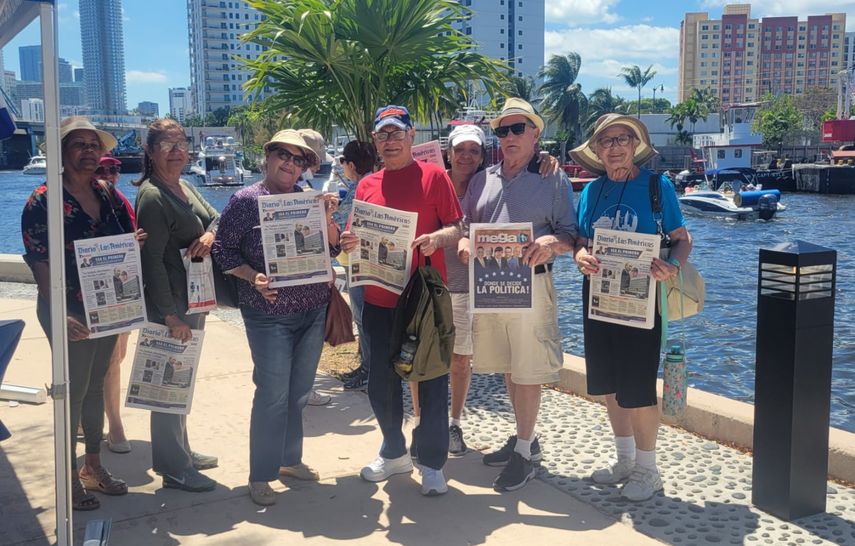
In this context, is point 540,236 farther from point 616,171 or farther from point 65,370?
point 65,370

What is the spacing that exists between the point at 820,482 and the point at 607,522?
110 centimetres

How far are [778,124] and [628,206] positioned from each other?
321ft

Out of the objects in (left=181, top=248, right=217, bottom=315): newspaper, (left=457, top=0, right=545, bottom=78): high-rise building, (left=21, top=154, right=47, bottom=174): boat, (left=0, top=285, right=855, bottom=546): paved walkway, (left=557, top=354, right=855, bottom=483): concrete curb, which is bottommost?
(left=0, top=285, right=855, bottom=546): paved walkway

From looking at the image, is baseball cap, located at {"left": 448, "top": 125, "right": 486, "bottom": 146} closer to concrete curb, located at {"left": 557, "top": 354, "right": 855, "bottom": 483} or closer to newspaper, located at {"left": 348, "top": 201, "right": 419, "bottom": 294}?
newspaper, located at {"left": 348, "top": 201, "right": 419, "bottom": 294}

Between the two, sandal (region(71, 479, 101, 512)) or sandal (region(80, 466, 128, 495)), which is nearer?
sandal (region(71, 479, 101, 512))

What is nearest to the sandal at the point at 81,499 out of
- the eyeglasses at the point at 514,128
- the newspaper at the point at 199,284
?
the newspaper at the point at 199,284

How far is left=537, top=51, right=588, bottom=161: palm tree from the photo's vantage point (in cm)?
10231

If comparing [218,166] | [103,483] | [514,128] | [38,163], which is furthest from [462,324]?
[218,166]

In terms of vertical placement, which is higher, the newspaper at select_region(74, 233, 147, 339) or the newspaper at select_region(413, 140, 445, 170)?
the newspaper at select_region(413, 140, 445, 170)

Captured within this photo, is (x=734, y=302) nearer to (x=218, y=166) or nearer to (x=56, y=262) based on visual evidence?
(x=56, y=262)

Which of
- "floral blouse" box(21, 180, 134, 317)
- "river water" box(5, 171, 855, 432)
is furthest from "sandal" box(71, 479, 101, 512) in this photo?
"river water" box(5, 171, 855, 432)

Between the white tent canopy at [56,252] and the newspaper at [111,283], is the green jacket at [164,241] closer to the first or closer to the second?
the newspaper at [111,283]

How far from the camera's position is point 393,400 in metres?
4.35

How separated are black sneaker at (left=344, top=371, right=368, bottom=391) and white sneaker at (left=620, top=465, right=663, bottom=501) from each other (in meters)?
2.66
